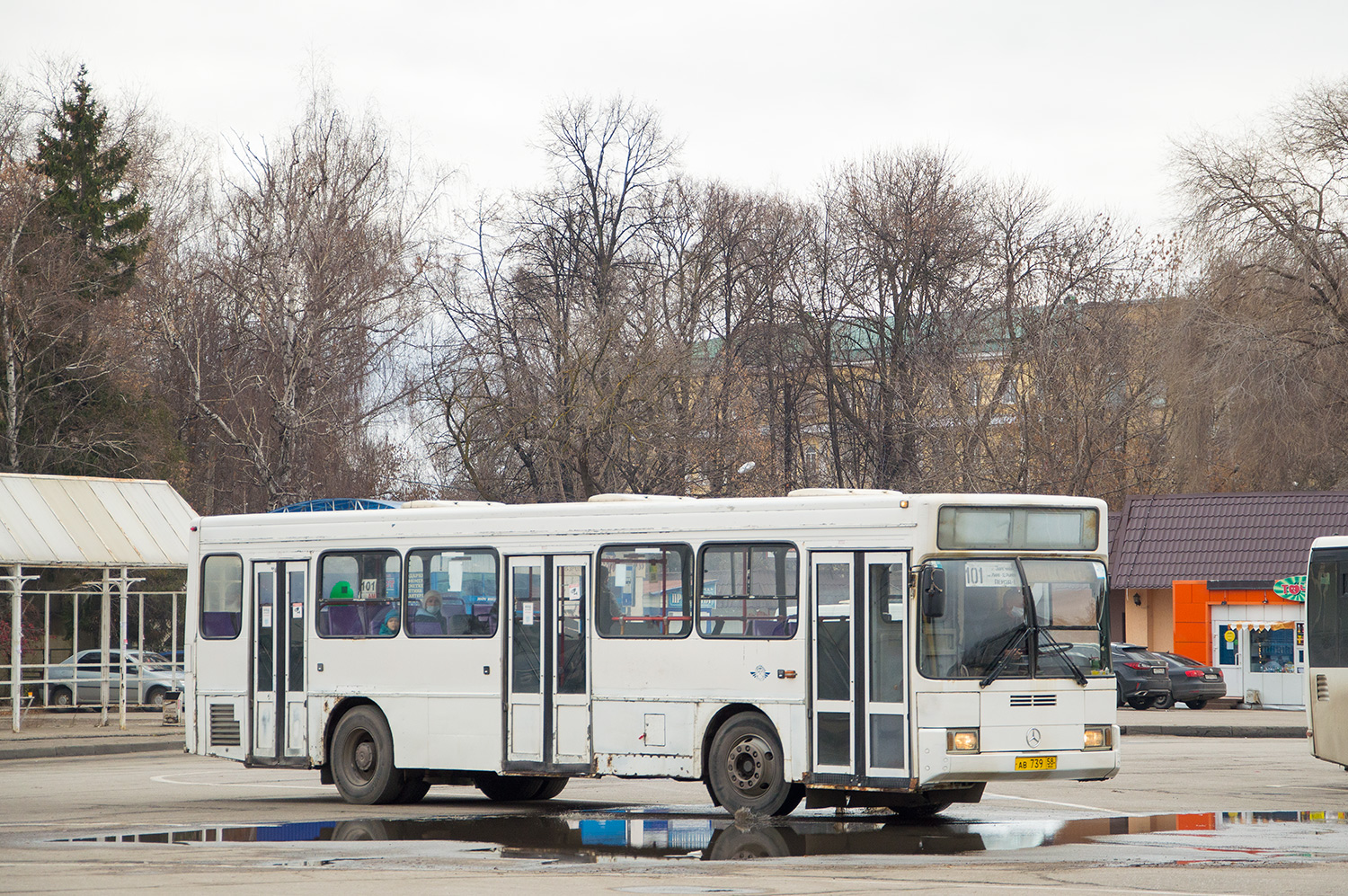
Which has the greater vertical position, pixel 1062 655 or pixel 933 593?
pixel 933 593

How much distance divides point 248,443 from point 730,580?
98.1ft

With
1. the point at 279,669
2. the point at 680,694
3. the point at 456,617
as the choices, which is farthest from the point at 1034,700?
the point at 279,669

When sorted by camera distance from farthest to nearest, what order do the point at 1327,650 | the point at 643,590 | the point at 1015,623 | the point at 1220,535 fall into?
the point at 1220,535
the point at 1327,650
the point at 643,590
the point at 1015,623

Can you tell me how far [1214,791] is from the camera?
57.1 feet

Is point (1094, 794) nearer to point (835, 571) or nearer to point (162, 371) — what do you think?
point (835, 571)

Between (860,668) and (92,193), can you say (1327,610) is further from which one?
(92,193)

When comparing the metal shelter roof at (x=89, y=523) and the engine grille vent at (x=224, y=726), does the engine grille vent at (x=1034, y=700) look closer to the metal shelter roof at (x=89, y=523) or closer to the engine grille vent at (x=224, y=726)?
the engine grille vent at (x=224, y=726)

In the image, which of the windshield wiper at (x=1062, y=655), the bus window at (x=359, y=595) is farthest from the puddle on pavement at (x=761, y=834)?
the bus window at (x=359, y=595)

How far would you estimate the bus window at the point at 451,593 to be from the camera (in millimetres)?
16203

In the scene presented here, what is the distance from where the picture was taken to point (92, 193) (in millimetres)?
44000

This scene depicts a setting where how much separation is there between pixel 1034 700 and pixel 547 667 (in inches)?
177

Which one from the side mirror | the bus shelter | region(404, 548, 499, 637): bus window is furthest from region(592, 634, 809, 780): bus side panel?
the bus shelter

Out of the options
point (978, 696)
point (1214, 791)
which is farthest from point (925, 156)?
point (978, 696)

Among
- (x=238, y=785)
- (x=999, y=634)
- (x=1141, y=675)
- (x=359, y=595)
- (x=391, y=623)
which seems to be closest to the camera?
(x=999, y=634)
